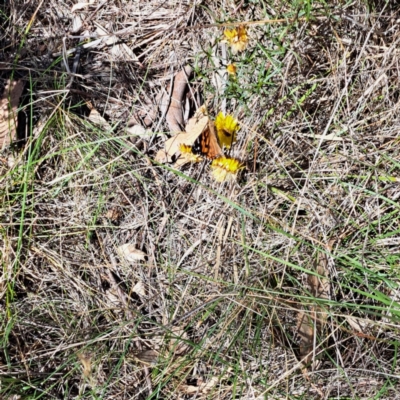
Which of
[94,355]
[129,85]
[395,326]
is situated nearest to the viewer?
[395,326]

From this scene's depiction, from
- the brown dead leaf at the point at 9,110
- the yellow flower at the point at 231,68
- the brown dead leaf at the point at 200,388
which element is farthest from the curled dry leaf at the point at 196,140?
the brown dead leaf at the point at 200,388

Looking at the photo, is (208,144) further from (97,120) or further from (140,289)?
(140,289)

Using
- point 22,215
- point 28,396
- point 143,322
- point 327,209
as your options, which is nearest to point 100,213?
point 22,215

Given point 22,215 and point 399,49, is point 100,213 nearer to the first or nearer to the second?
point 22,215

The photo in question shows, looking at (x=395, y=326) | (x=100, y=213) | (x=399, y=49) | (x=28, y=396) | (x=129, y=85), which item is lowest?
(x=28, y=396)

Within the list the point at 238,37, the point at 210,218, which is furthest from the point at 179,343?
the point at 238,37
